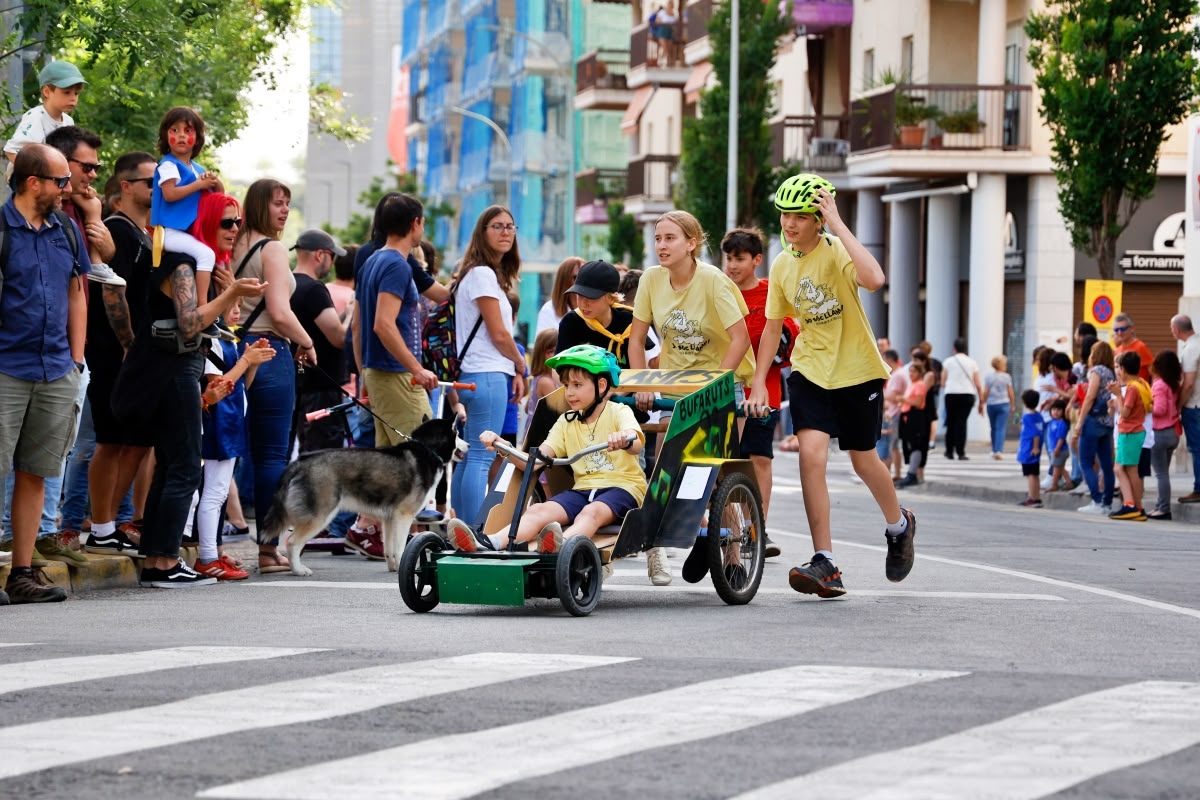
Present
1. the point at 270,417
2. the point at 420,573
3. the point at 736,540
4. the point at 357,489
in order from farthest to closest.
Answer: the point at 270,417, the point at 357,489, the point at 736,540, the point at 420,573

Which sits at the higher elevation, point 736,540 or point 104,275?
point 104,275

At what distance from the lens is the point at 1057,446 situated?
2402 cm

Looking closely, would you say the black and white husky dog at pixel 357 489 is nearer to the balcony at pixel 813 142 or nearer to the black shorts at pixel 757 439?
the black shorts at pixel 757 439

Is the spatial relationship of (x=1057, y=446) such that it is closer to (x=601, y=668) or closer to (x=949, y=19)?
(x=601, y=668)

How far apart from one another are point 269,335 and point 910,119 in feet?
99.5

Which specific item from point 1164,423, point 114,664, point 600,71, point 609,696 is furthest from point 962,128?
point 609,696

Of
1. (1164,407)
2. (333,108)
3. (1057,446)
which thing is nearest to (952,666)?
(1164,407)

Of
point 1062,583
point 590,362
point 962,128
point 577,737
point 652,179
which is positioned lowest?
point 1062,583

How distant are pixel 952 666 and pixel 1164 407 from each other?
45.1 feet

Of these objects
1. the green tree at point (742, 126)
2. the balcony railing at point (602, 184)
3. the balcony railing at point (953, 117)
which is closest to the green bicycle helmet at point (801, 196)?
the balcony railing at point (953, 117)

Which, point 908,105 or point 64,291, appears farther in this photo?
point 908,105

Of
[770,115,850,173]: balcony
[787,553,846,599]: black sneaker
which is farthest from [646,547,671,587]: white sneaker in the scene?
[770,115,850,173]: balcony

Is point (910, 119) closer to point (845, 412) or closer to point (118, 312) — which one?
point (118, 312)

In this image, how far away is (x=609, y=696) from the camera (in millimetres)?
7199
